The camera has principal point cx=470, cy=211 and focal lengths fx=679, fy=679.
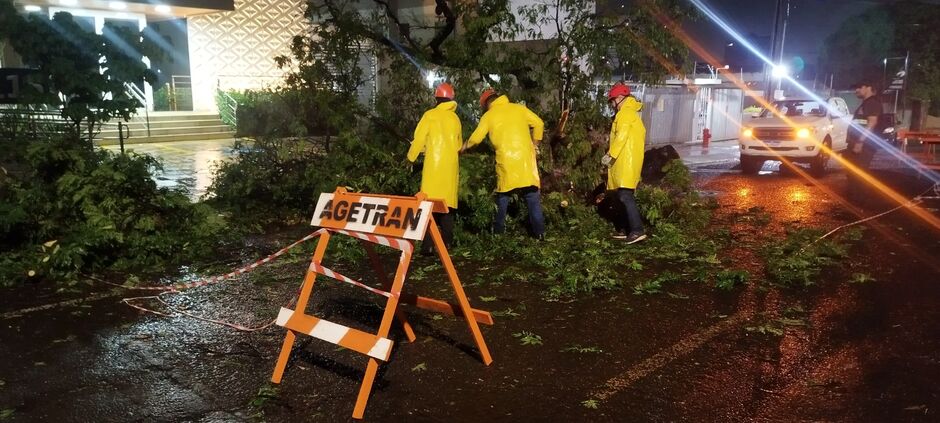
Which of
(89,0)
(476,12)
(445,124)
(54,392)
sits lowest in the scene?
(54,392)

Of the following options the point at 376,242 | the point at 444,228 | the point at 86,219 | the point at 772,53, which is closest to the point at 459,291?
the point at 376,242

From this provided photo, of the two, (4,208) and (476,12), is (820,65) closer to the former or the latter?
(476,12)

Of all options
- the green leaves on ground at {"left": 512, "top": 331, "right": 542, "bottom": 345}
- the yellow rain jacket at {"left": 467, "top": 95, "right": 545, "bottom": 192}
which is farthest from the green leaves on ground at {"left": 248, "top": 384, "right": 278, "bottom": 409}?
the yellow rain jacket at {"left": 467, "top": 95, "right": 545, "bottom": 192}

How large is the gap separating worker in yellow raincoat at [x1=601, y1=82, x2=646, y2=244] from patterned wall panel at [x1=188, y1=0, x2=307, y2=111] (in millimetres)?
16862

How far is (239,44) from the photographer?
76.8 ft

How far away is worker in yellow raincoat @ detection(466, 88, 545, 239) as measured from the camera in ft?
24.7

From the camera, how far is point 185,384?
14.3ft

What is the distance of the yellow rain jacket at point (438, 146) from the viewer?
7075 mm

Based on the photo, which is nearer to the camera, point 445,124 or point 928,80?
point 445,124

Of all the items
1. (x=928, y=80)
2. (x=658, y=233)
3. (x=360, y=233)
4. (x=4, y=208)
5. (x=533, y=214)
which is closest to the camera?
(x=360, y=233)

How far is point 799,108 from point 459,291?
1520 cm

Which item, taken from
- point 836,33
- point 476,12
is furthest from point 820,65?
point 476,12

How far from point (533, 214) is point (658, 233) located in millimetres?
1712

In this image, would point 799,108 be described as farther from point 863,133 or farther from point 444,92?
point 444,92
